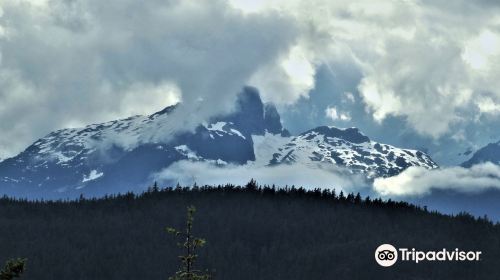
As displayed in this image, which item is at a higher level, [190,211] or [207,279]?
[190,211]

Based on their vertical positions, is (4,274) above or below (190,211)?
below

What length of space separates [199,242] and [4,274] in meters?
9.44

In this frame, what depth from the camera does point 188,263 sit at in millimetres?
43219

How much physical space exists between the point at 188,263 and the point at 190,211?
3.26 meters

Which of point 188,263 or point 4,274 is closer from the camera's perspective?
point 4,274

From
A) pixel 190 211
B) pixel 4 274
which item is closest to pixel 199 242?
pixel 190 211

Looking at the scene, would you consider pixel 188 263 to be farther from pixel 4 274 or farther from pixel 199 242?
pixel 4 274

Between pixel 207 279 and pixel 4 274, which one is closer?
pixel 4 274

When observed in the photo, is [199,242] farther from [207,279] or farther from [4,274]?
[4,274]

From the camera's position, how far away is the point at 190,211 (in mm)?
41469

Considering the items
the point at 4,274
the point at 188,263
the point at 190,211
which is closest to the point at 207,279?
the point at 188,263

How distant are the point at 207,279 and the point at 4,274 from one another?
10.9 m

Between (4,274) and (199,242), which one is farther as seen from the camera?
(199,242)

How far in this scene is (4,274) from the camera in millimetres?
36031
